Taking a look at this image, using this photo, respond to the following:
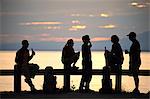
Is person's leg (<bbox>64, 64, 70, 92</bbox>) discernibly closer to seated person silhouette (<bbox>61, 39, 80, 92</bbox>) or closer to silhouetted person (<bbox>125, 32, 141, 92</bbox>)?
seated person silhouette (<bbox>61, 39, 80, 92</bbox>)

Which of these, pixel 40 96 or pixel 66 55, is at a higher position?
pixel 66 55

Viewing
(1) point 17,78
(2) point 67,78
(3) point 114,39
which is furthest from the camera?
(2) point 67,78

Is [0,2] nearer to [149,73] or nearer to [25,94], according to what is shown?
[25,94]

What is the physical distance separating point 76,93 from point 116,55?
191 cm

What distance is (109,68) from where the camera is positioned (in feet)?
62.4

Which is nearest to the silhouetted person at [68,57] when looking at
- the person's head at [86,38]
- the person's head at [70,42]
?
the person's head at [70,42]

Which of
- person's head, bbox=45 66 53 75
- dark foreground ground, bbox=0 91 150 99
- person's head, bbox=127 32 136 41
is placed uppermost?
person's head, bbox=127 32 136 41

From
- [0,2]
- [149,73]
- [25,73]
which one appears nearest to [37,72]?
[25,73]

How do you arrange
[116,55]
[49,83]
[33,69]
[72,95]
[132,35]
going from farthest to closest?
[33,69] < [49,83] < [116,55] < [132,35] < [72,95]

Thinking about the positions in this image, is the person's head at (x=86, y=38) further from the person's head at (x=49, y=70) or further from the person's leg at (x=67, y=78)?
the person's head at (x=49, y=70)

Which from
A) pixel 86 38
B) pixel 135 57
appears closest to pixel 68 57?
pixel 86 38

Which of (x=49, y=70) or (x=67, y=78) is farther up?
(x=49, y=70)

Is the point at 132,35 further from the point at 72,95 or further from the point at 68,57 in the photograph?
the point at 72,95

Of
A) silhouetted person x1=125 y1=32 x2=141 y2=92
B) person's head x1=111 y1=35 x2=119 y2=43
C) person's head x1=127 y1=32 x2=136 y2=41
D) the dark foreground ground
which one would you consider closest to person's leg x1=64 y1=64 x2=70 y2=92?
the dark foreground ground
